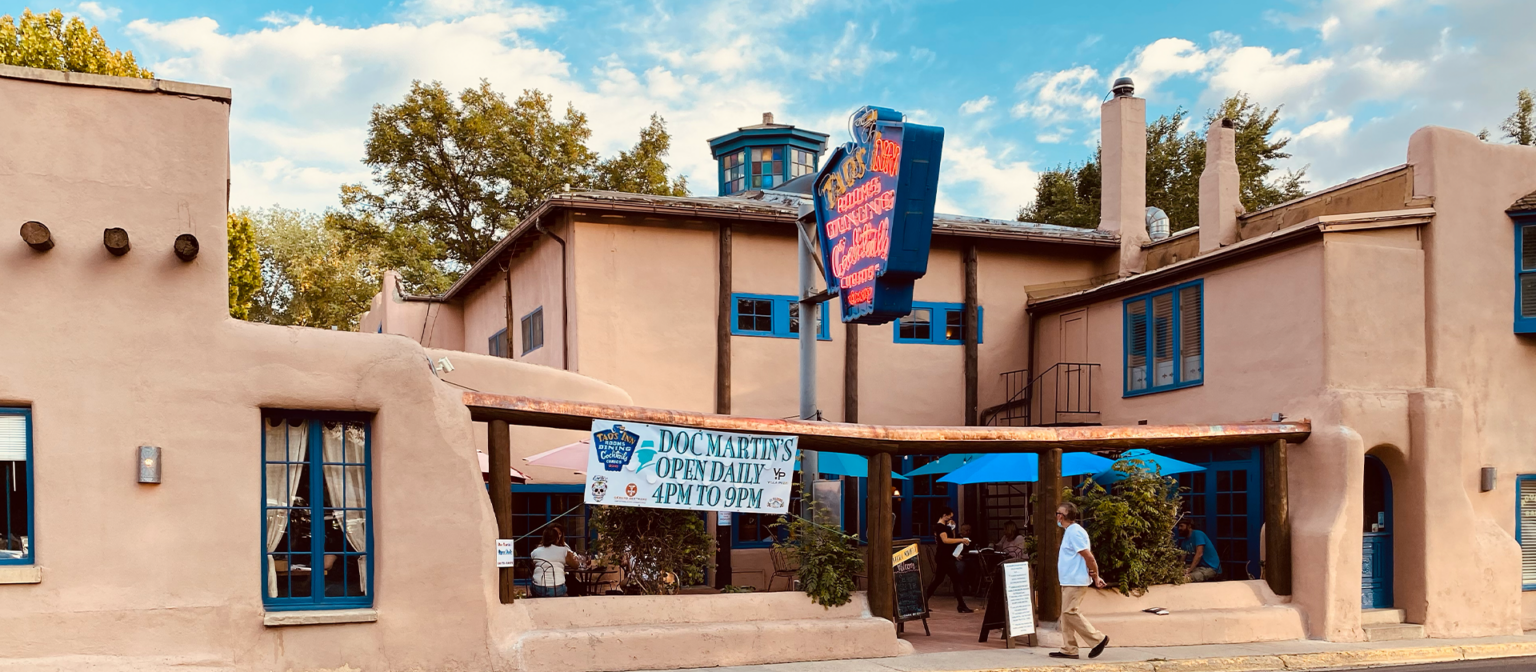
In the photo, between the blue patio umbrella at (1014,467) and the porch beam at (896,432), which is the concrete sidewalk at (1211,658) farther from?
the blue patio umbrella at (1014,467)

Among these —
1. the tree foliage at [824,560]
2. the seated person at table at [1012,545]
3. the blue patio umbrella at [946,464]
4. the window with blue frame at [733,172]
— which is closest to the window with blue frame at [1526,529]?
the seated person at table at [1012,545]

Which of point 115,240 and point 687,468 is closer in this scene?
point 115,240

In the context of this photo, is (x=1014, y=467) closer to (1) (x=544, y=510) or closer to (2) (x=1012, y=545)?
(2) (x=1012, y=545)

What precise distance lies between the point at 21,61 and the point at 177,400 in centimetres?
1927

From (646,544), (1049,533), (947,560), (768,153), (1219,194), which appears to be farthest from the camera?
(768,153)

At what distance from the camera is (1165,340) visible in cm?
1853

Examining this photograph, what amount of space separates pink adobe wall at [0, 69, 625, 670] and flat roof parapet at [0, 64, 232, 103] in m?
0.05

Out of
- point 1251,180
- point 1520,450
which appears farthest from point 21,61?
point 1251,180

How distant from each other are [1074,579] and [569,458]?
17.9ft

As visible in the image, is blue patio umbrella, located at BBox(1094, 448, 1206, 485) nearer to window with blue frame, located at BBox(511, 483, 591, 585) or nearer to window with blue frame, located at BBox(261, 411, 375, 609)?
window with blue frame, located at BBox(511, 483, 591, 585)

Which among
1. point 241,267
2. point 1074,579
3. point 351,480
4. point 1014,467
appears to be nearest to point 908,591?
point 1074,579

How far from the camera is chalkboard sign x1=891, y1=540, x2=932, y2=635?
13.5 meters

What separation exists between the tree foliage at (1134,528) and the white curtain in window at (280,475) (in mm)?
7967

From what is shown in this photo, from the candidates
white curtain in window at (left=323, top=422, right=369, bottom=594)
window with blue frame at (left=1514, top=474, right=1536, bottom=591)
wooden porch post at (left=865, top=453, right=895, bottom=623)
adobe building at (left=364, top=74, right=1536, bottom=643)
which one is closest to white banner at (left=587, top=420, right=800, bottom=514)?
wooden porch post at (left=865, top=453, right=895, bottom=623)
